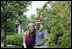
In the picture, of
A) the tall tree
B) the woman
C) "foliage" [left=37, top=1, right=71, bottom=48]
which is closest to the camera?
the woman

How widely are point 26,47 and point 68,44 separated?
57.4 inches

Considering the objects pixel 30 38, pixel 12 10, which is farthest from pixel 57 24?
pixel 12 10

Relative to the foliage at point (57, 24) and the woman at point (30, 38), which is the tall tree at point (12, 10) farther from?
the woman at point (30, 38)

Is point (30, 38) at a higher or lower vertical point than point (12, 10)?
lower

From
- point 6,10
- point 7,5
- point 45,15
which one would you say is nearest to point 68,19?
point 45,15

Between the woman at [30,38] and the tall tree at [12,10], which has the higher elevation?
the tall tree at [12,10]

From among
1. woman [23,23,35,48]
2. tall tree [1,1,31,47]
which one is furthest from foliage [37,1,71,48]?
tall tree [1,1,31,47]

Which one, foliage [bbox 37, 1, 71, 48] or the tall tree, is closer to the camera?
foliage [bbox 37, 1, 71, 48]

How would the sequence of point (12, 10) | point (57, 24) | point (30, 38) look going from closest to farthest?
1. point (30, 38)
2. point (57, 24)
3. point (12, 10)

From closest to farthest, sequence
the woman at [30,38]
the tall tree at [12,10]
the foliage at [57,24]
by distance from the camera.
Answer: the woman at [30,38] < the foliage at [57,24] < the tall tree at [12,10]

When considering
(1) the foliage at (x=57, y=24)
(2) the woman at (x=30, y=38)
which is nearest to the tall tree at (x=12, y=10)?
(1) the foliage at (x=57, y=24)

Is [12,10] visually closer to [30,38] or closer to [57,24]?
[57,24]

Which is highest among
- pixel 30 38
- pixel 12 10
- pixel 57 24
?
pixel 12 10

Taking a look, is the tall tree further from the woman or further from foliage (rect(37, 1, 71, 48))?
the woman
